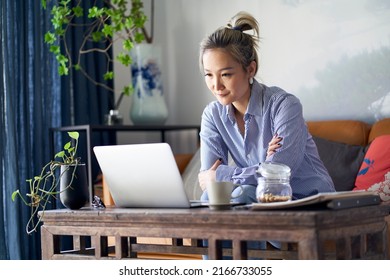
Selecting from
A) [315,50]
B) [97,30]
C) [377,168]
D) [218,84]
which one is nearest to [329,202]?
[218,84]

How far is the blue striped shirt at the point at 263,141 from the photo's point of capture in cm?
238

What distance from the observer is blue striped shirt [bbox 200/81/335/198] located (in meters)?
2.38

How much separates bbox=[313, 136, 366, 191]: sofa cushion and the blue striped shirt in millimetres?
784

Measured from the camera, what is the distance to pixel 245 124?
2547 millimetres

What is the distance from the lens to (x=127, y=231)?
A: 201 cm

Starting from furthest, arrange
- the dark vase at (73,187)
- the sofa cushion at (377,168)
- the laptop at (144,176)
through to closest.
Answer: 1. the sofa cushion at (377,168)
2. the dark vase at (73,187)
3. the laptop at (144,176)

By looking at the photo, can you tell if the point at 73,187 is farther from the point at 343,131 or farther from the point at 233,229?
the point at 343,131

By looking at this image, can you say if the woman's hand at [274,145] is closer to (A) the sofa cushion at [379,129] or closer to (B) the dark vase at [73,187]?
(B) the dark vase at [73,187]

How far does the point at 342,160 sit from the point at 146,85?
4.36ft

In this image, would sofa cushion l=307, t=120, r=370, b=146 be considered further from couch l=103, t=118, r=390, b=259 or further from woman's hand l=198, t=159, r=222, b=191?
woman's hand l=198, t=159, r=222, b=191

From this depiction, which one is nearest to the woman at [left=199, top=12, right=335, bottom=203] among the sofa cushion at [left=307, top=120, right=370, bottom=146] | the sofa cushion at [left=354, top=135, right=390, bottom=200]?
the sofa cushion at [left=354, top=135, right=390, bottom=200]

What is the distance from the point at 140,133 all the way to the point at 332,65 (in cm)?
135

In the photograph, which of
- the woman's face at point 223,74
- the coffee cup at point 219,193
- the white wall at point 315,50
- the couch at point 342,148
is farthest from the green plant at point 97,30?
the coffee cup at point 219,193

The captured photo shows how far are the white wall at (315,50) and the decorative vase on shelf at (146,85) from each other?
0.27 meters
